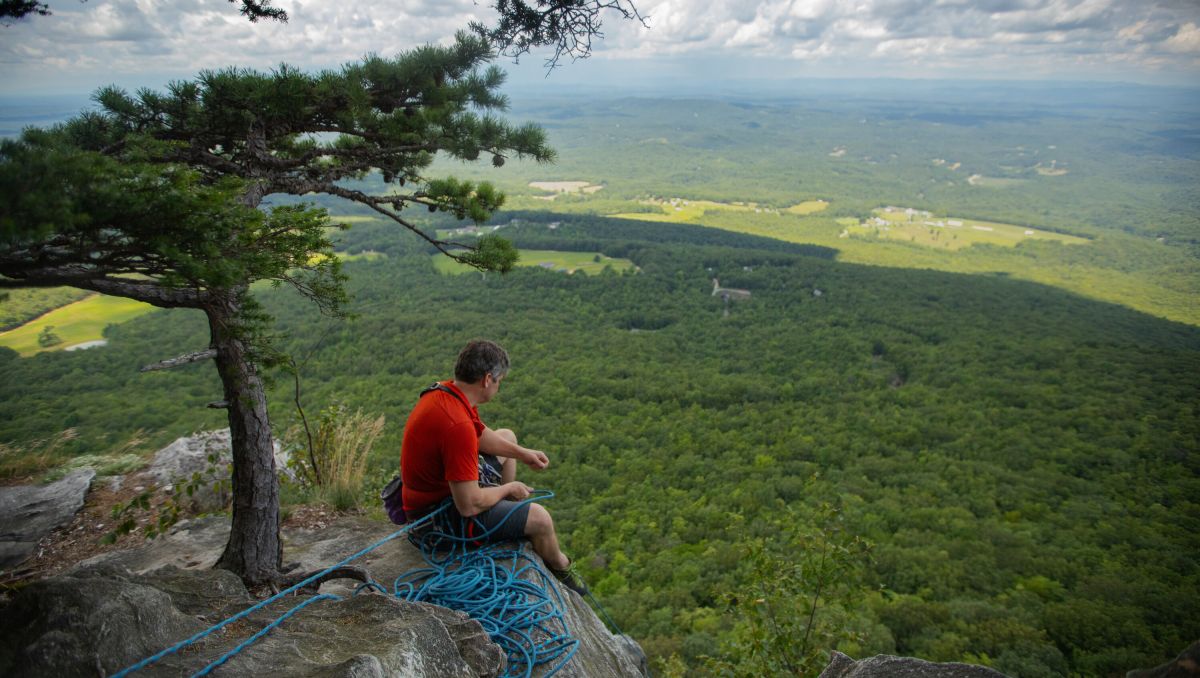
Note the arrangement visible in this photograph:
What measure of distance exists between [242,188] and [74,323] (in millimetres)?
32183

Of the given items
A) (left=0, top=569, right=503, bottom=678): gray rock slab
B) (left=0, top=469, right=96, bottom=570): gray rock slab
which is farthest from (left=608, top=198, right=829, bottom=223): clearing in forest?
(left=0, top=569, right=503, bottom=678): gray rock slab

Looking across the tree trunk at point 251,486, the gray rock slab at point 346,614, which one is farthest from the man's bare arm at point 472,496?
the tree trunk at point 251,486

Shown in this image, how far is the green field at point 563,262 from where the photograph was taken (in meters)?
48.9

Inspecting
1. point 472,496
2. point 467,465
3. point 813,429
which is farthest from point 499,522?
point 813,429

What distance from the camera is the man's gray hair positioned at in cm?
330

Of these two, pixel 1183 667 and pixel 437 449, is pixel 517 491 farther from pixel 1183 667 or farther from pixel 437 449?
pixel 1183 667

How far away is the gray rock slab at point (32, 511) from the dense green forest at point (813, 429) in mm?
1331

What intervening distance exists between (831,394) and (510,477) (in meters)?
27.2

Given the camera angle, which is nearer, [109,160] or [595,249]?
[109,160]

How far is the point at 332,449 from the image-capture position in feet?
18.9

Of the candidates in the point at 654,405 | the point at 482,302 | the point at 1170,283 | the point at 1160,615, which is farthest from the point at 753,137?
the point at 1160,615

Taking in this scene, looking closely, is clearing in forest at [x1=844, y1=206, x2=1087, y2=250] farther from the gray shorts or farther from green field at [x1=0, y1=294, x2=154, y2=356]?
the gray shorts

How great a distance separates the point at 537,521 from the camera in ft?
11.3

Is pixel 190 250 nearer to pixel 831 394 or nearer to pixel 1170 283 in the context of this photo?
pixel 831 394
